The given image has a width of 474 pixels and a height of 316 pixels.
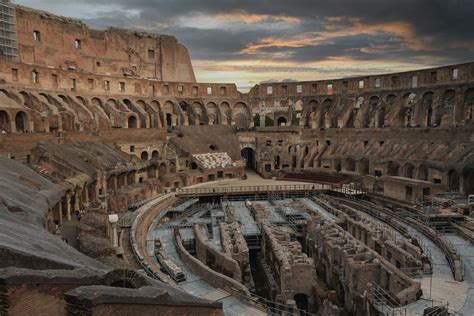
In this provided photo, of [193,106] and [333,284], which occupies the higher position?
[193,106]

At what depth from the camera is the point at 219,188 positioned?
34.0 meters

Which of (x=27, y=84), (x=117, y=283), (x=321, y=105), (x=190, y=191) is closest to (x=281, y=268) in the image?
(x=117, y=283)

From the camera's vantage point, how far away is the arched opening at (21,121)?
1192 inches

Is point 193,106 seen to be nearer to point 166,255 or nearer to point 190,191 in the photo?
point 190,191

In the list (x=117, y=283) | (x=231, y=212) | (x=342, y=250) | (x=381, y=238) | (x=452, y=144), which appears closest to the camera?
(x=117, y=283)

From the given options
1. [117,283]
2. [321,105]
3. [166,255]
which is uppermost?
[321,105]

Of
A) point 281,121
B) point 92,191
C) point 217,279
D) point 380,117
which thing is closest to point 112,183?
point 92,191

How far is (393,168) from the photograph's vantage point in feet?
114

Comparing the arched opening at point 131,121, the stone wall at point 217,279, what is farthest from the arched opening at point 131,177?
the stone wall at point 217,279

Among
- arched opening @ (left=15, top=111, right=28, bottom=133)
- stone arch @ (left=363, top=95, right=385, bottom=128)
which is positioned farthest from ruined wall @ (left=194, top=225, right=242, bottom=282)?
stone arch @ (left=363, top=95, right=385, bottom=128)

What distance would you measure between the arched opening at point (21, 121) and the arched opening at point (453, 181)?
108 ft

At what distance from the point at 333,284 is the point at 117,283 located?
1245 cm

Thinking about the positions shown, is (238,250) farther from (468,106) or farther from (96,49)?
Answer: (96,49)

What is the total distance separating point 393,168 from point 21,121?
105 feet
